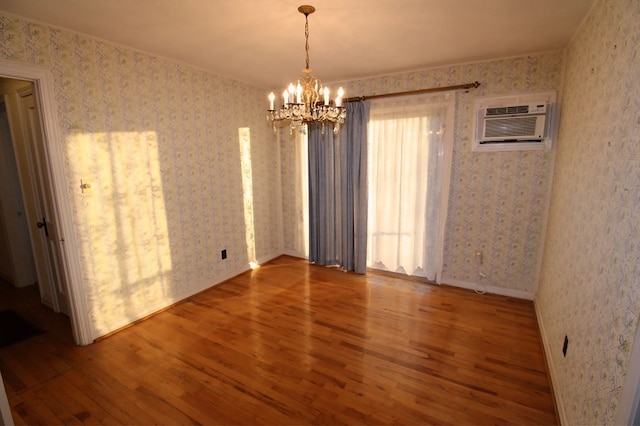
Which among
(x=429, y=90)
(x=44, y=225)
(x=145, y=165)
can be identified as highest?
(x=429, y=90)

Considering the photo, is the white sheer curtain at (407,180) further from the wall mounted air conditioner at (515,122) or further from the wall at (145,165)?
the wall at (145,165)

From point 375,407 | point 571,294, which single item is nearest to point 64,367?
point 375,407

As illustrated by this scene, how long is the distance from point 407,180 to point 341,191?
0.91 metres

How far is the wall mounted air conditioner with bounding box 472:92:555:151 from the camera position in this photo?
3.02m

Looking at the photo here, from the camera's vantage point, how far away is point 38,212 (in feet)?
10.4

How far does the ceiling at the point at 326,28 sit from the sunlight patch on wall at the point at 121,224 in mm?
909

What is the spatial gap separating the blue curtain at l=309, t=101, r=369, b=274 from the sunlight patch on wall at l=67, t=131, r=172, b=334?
2.03 metres

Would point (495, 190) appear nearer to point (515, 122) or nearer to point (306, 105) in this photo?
point (515, 122)

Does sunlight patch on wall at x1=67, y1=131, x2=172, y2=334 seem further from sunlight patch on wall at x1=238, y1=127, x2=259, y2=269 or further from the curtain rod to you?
the curtain rod

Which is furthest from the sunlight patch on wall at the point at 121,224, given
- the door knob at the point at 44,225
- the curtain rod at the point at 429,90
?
the curtain rod at the point at 429,90

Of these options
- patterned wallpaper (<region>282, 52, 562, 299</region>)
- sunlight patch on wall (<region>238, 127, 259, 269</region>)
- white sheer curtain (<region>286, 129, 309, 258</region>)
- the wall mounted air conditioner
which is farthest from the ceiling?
white sheer curtain (<region>286, 129, 309, 258</region>)

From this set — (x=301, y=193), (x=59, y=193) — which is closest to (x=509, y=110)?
(x=301, y=193)

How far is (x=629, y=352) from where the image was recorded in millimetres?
1176

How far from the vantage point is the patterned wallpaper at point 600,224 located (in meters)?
1.28
